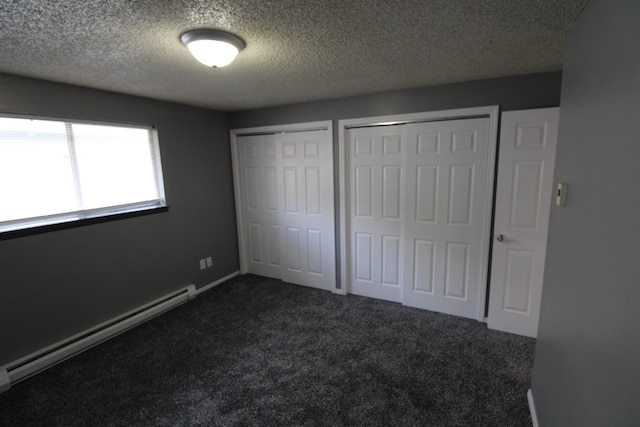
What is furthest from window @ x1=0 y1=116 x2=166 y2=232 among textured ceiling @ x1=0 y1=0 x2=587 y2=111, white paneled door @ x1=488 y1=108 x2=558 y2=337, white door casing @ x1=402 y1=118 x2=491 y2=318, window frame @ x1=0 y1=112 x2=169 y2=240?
white paneled door @ x1=488 y1=108 x2=558 y2=337

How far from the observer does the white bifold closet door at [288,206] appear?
11.7ft

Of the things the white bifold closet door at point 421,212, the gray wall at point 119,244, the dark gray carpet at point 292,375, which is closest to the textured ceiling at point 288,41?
the gray wall at point 119,244

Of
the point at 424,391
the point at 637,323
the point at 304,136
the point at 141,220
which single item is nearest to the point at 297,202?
the point at 304,136

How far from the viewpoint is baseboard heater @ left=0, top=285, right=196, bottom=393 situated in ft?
7.28

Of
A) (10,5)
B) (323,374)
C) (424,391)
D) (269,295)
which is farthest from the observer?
(269,295)

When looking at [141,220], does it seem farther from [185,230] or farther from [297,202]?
[297,202]

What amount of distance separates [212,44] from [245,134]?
2.44 metres

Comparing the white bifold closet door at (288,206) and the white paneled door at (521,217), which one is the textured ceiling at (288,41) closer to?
the white paneled door at (521,217)

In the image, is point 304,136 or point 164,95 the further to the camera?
point 304,136

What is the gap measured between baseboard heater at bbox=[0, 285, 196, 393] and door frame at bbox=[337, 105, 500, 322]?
1.94m

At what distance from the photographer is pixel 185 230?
3521 mm

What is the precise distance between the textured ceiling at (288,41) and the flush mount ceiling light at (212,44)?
0.05 meters

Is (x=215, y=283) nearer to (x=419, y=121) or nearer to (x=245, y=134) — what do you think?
(x=245, y=134)

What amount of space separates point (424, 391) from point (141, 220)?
2.96 metres
